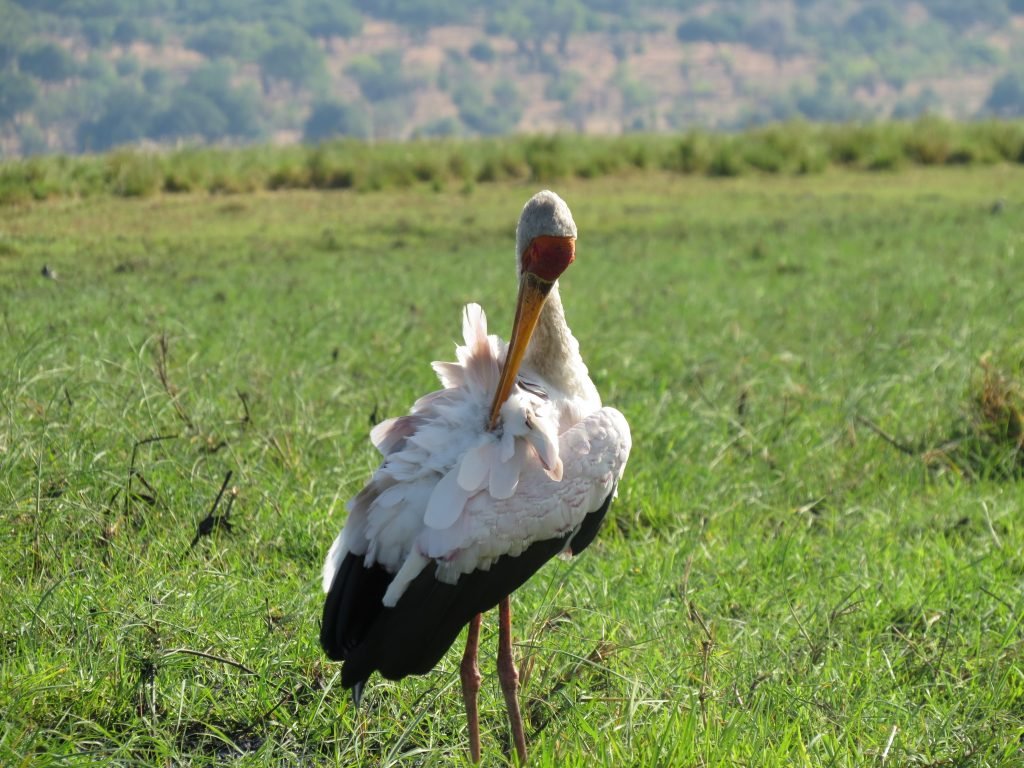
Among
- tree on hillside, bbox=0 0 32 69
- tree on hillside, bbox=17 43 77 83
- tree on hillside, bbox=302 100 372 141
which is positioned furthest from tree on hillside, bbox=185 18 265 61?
tree on hillside, bbox=302 100 372 141

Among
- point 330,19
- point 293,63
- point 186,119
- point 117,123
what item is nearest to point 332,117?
point 293,63

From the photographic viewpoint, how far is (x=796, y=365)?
5559mm

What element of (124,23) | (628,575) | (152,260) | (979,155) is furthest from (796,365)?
(979,155)

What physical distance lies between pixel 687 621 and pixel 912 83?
181m

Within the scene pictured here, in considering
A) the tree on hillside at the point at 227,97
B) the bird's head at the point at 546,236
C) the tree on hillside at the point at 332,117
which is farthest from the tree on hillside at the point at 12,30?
the tree on hillside at the point at 332,117

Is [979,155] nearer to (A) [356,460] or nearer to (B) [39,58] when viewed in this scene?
(B) [39,58]

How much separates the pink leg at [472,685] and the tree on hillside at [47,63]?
454cm

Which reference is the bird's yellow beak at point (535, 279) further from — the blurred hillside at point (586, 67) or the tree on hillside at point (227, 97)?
the blurred hillside at point (586, 67)

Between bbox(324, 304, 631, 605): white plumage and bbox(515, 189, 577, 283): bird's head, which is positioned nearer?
bbox(324, 304, 631, 605): white plumage

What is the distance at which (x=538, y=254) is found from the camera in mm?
2705

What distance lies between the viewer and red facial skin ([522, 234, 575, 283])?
2.69m

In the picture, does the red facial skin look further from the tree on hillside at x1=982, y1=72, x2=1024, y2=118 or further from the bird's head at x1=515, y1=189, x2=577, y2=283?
the tree on hillside at x1=982, y1=72, x2=1024, y2=118

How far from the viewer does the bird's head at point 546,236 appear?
2666mm

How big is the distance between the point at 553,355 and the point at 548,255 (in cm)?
25
